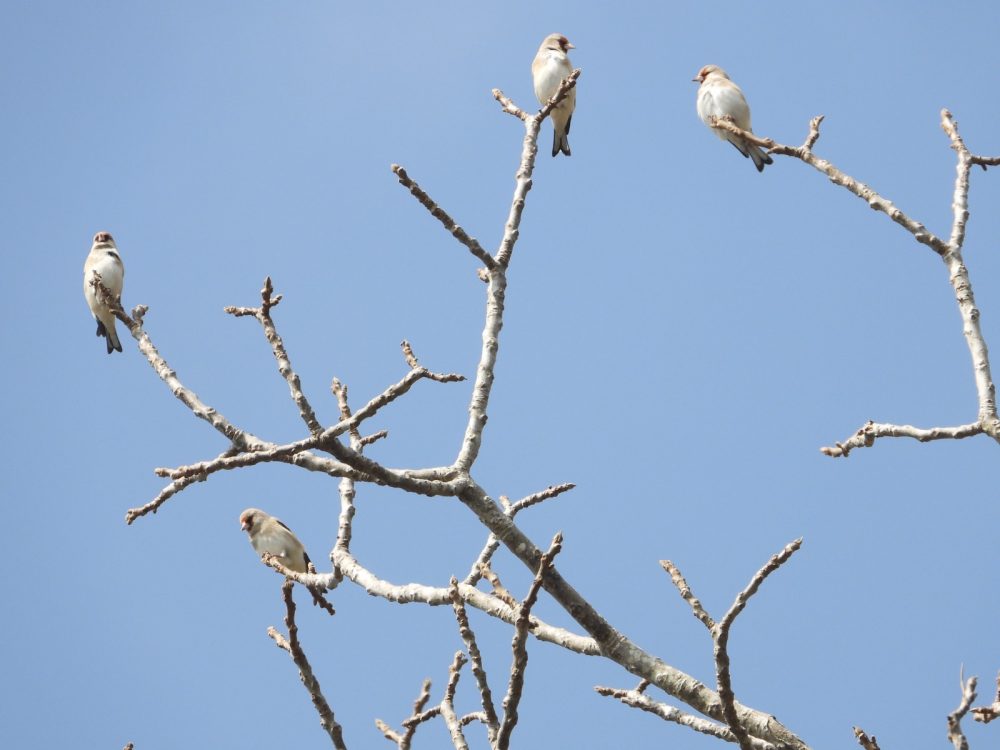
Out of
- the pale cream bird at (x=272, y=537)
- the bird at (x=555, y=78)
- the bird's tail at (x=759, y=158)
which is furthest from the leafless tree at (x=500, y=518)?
the bird at (x=555, y=78)

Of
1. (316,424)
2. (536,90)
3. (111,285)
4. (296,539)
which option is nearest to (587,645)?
(316,424)

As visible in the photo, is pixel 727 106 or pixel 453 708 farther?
pixel 727 106

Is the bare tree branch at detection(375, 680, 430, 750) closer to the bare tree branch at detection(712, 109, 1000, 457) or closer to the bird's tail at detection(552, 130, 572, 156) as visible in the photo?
the bare tree branch at detection(712, 109, 1000, 457)

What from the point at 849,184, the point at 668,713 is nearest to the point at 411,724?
the point at 668,713

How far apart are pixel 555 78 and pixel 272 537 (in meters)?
6.14

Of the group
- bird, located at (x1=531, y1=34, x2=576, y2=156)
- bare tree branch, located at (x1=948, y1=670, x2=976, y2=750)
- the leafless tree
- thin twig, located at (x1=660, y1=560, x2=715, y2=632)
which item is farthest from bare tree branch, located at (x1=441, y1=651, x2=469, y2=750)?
bird, located at (x1=531, y1=34, x2=576, y2=156)

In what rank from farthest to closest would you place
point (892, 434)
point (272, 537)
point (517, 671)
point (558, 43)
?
point (558, 43)
point (272, 537)
point (892, 434)
point (517, 671)

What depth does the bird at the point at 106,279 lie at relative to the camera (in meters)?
10.4

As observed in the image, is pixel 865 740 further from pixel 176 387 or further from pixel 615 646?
pixel 176 387

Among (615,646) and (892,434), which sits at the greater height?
(892,434)

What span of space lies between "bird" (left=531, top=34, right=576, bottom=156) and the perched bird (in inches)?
223

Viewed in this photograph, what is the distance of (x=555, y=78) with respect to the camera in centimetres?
1217

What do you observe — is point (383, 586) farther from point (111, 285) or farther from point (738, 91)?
point (738, 91)

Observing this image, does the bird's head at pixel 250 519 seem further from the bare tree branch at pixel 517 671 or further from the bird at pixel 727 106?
the bare tree branch at pixel 517 671
